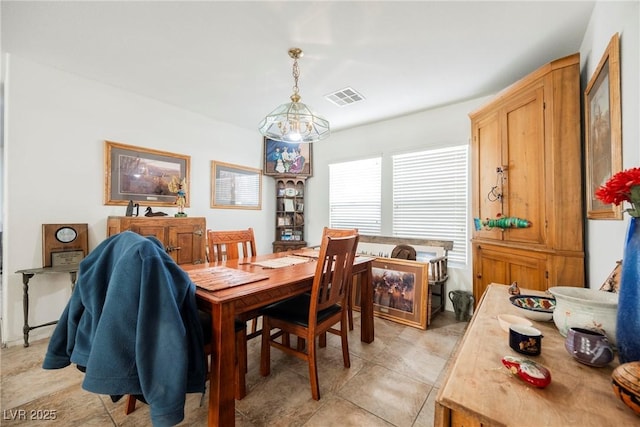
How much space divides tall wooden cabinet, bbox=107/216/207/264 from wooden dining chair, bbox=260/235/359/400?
164 centimetres

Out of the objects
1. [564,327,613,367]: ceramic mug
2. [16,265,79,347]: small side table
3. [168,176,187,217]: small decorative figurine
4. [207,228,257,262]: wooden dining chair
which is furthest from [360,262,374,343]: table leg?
[16,265,79,347]: small side table

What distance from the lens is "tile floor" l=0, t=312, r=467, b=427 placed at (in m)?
1.52

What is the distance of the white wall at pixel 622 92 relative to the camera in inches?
43.6

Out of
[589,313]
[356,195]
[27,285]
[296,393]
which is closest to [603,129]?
[589,313]

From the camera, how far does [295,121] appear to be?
2.24 metres

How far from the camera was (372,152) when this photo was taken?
3998mm

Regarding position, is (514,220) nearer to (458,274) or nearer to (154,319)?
(458,274)

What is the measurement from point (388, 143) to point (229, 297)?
3.28 m

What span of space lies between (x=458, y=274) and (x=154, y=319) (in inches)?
129

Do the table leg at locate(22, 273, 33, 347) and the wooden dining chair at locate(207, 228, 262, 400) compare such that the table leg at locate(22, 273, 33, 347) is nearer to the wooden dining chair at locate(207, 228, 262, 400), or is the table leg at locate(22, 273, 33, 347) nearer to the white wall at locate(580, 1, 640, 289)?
the wooden dining chair at locate(207, 228, 262, 400)

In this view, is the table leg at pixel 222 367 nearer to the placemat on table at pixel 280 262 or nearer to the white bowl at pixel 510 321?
the placemat on table at pixel 280 262

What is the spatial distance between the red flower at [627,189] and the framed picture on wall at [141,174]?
12.6 feet

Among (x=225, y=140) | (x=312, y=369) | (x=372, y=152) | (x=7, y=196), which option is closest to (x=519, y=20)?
(x=372, y=152)

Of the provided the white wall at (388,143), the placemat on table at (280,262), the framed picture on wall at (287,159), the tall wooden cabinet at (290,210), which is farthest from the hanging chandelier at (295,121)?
the tall wooden cabinet at (290,210)
